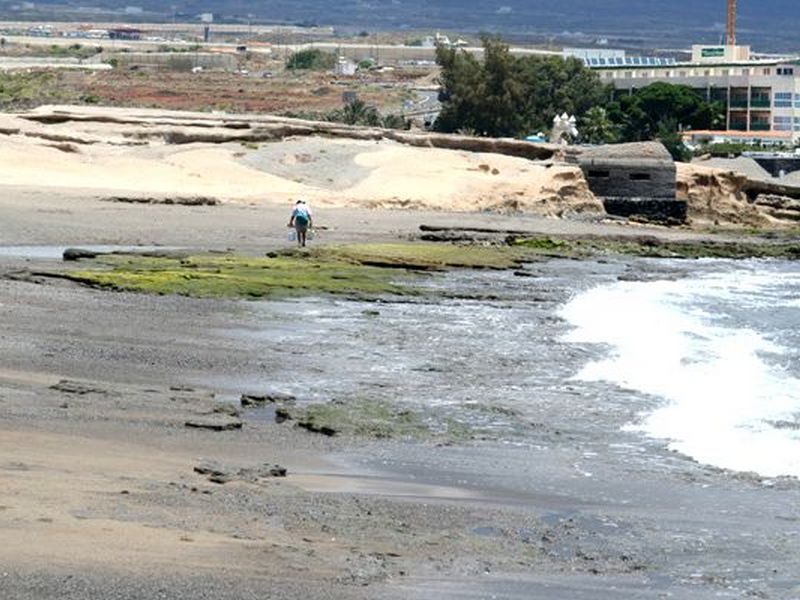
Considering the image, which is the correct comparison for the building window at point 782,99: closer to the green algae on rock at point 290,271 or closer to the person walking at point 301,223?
the green algae on rock at point 290,271

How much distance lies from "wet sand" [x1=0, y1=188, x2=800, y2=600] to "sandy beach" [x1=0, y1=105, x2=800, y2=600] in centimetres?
2

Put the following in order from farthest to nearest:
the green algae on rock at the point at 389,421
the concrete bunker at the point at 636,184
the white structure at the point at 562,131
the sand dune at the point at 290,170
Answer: the white structure at the point at 562,131, the concrete bunker at the point at 636,184, the sand dune at the point at 290,170, the green algae on rock at the point at 389,421

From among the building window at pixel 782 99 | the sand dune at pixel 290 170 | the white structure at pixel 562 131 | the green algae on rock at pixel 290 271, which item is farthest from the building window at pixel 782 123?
the green algae on rock at pixel 290 271

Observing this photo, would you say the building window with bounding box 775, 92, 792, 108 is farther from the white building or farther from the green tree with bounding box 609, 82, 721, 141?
the green tree with bounding box 609, 82, 721, 141

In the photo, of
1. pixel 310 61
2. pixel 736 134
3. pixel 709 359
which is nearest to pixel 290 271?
pixel 709 359

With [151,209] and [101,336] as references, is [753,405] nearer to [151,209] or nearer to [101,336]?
[101,336]

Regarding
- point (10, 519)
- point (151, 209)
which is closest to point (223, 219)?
point (151, 209)

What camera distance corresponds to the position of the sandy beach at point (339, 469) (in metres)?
9.70

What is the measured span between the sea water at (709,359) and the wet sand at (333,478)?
447 mm

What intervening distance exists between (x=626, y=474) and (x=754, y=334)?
10526 mm

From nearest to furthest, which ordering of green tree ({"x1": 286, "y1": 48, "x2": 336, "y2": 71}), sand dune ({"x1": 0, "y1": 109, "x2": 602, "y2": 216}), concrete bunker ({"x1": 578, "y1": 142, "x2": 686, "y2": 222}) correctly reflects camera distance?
sand dune ({"x1": 0, "y1": 109, "x2": 602, "y2": 216}), concrete bunker ({"x1": 578, "y1": 142, "x2": 686, "y2": 222}), green tree ({"x1": 286, "y1": 48, "x2": 336, "y2": 71})

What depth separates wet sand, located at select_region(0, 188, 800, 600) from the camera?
9.65 meters

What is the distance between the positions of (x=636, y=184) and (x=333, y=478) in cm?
3370

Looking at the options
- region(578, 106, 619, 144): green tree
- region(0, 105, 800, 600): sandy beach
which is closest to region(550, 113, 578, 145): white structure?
region(578, 106, 619, 144): green tree
